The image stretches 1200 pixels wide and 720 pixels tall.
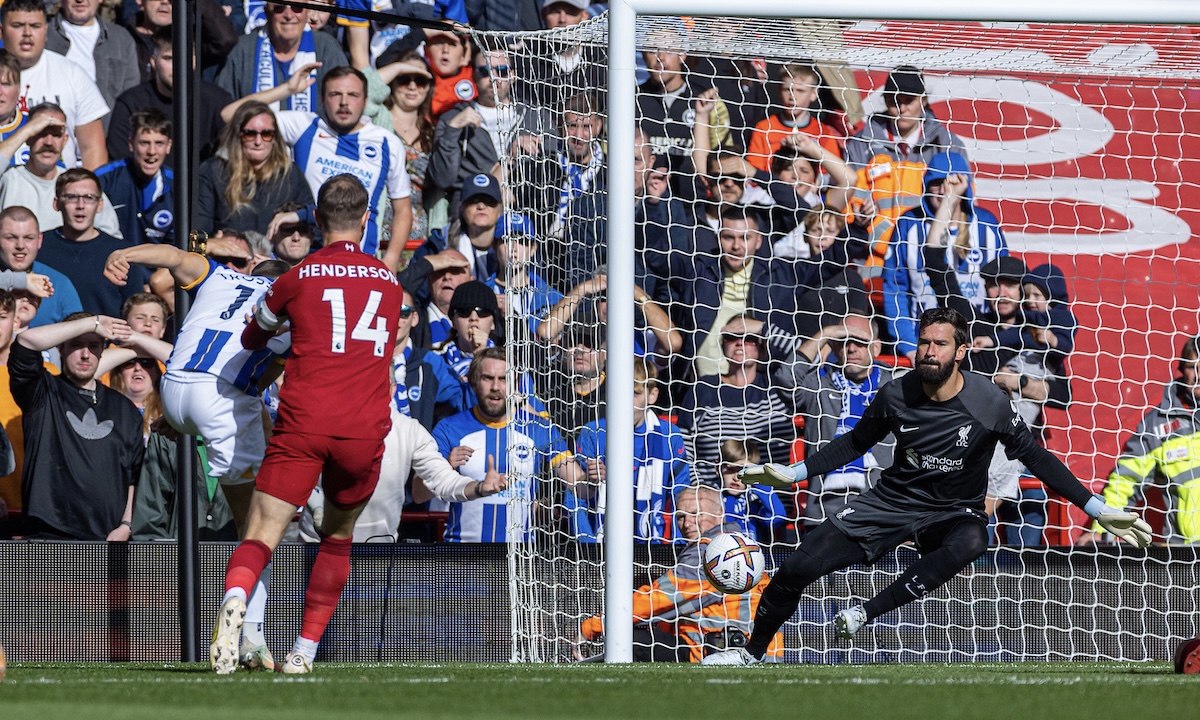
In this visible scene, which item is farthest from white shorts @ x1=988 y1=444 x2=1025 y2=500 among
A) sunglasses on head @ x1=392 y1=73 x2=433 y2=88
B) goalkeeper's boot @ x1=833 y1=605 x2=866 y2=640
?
sunglasses on head @ x1=392 y1=73 x2=433 y2=88

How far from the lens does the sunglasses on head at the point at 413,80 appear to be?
850 centimetres

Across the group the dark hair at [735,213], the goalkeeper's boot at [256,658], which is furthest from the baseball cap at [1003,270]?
the goalkeeper's boot at [256,658]

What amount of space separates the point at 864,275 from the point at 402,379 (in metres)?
2.84

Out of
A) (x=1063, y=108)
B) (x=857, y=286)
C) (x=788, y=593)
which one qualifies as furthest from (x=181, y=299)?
(x=1063, y=108)

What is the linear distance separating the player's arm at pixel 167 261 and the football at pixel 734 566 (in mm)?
2368

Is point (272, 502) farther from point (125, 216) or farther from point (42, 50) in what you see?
point (42, 50)

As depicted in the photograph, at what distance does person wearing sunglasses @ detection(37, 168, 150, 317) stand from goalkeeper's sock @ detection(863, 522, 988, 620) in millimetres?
4349

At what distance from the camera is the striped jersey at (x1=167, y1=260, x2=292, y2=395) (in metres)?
5.39

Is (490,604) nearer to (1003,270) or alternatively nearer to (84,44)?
(1003,270)

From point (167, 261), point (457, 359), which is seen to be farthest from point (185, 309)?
point (457, 359)

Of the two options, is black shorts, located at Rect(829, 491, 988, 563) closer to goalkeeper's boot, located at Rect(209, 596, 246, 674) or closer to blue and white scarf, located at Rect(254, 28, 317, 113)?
goalkeeper's boot, located at Rect(209, 596, 246, 674)

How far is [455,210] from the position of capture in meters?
8.34

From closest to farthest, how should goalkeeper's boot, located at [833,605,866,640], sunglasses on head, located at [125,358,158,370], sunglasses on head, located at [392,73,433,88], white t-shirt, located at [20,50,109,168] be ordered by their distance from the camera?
goalkeeper's boot, located at [833,605,866,640]
sunglasses on head, located at [125,358,158,370]
white t-shirt, located at [20,50,109,168]
sunglasses on head, located at [392,73,433,88]

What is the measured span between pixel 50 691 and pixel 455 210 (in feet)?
16.9
